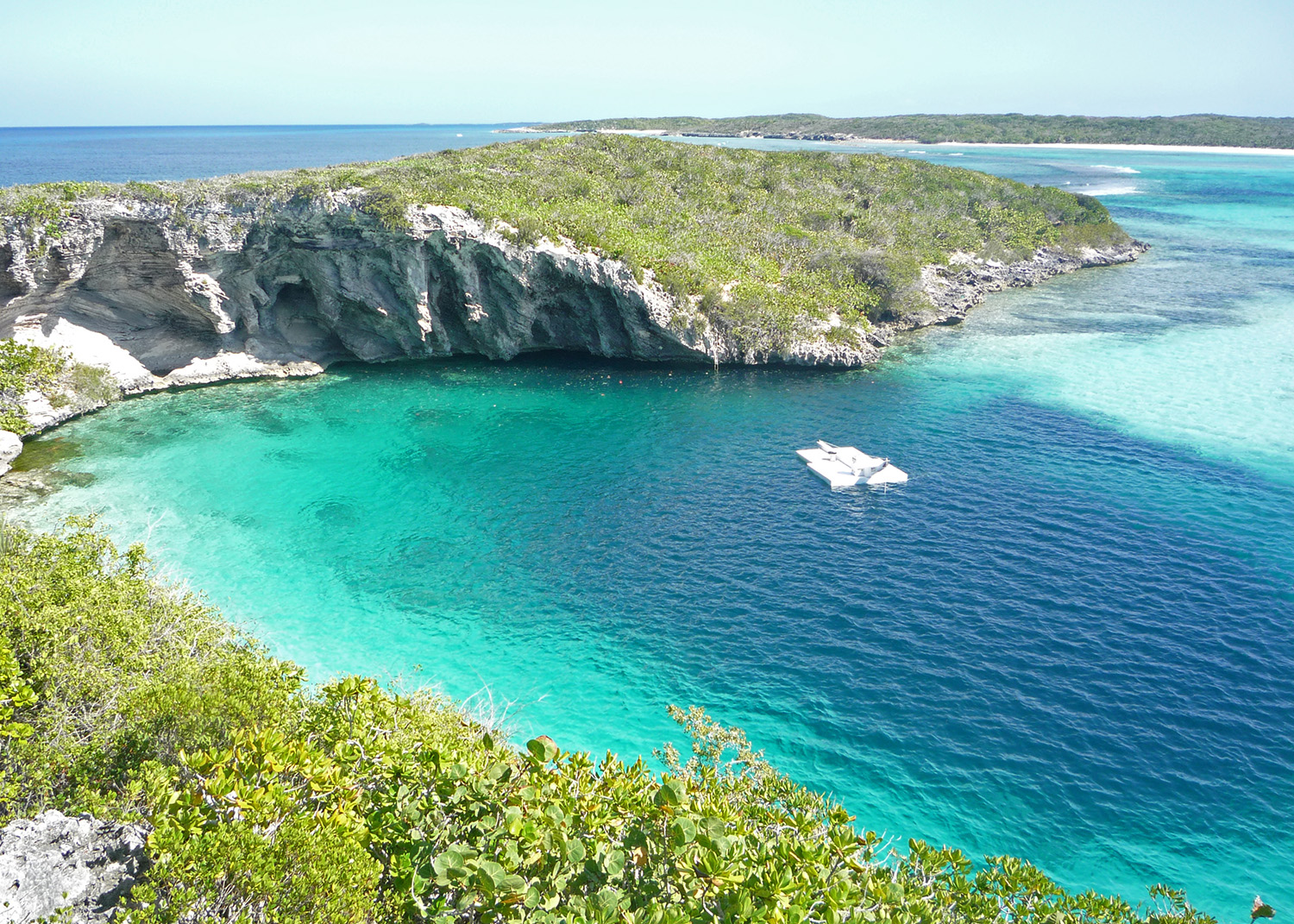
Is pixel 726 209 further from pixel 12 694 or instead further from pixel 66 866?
pixel 66 866

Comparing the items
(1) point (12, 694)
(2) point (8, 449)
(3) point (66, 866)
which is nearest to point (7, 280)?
(2) point (8, 449)

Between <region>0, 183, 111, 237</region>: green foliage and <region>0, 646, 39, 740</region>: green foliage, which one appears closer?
<region>0, 646, 39, 740</region>: green foliage

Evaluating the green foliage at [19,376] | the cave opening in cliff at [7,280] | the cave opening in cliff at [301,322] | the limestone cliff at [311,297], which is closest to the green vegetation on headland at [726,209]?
the limestone cliff at [311,297]

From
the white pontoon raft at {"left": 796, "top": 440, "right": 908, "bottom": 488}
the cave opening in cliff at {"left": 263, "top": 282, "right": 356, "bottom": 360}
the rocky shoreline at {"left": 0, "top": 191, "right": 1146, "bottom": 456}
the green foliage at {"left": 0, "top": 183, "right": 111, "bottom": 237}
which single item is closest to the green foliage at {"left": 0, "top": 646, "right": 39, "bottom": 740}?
the white pontoon raft at {"left": 796, "top": 440, "right": 908, "bottom": 488}

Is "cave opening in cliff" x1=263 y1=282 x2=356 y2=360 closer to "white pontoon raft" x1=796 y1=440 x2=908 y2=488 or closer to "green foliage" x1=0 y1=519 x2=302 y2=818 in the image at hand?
"green foliage" x1=0 y1=519 x2=302 y2=818

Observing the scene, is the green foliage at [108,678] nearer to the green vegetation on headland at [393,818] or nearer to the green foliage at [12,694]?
the green vegetation on headland at [393,818]

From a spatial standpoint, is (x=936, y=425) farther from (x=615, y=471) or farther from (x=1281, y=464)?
(x=615, y=471)
